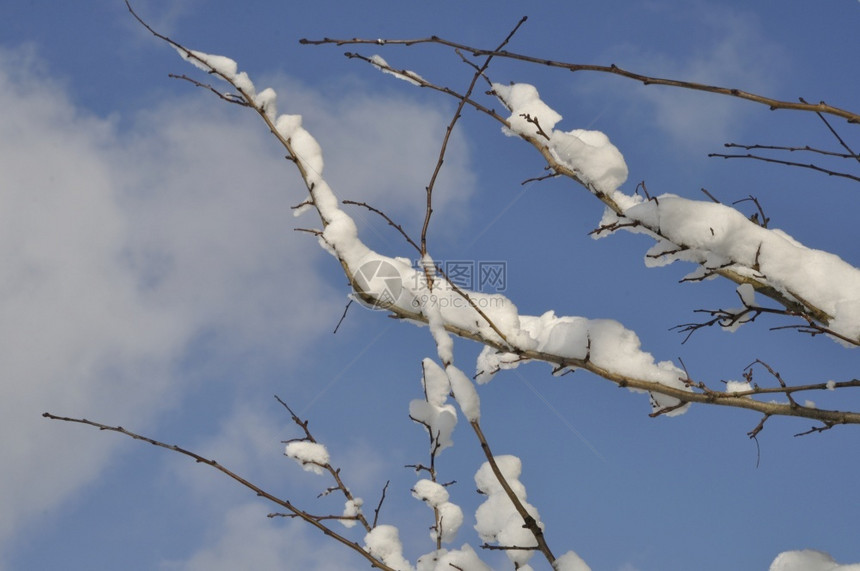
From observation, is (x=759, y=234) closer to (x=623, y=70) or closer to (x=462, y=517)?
(x=623, y=70)

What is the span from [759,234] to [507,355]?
93 centimetres

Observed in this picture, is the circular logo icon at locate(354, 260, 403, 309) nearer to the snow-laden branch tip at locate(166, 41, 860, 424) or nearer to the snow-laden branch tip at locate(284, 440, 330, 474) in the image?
the snow-laden branch tip at locate(166, 41, 860, 424)

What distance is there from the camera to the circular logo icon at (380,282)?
2.41 m

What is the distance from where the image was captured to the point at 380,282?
244 cm

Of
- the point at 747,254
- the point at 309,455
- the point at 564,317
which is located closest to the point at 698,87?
the point at 747,254

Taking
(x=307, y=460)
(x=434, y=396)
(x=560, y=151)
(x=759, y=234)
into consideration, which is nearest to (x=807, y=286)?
(x=759, y=234)

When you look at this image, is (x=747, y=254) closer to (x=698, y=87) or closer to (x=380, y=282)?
(x=698, y=87)

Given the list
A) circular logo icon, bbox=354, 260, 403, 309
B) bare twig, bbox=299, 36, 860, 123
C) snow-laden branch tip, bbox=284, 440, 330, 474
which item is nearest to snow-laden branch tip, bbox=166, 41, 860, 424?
circular logo icon, bbox=354, 260, 403, 309

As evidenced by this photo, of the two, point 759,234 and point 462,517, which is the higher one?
point 759,234

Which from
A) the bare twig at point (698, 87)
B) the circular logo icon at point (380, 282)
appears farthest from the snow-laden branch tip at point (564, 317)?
the bare twig at point (698, 87)

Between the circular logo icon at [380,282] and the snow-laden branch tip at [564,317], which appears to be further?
the circular logo icon at [380,282]

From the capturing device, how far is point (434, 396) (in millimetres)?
2826

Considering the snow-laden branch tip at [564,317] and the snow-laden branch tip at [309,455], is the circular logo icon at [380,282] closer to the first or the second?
the snow-laden branch tip at [564,317]

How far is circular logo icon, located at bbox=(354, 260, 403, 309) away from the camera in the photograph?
2.41 meters
